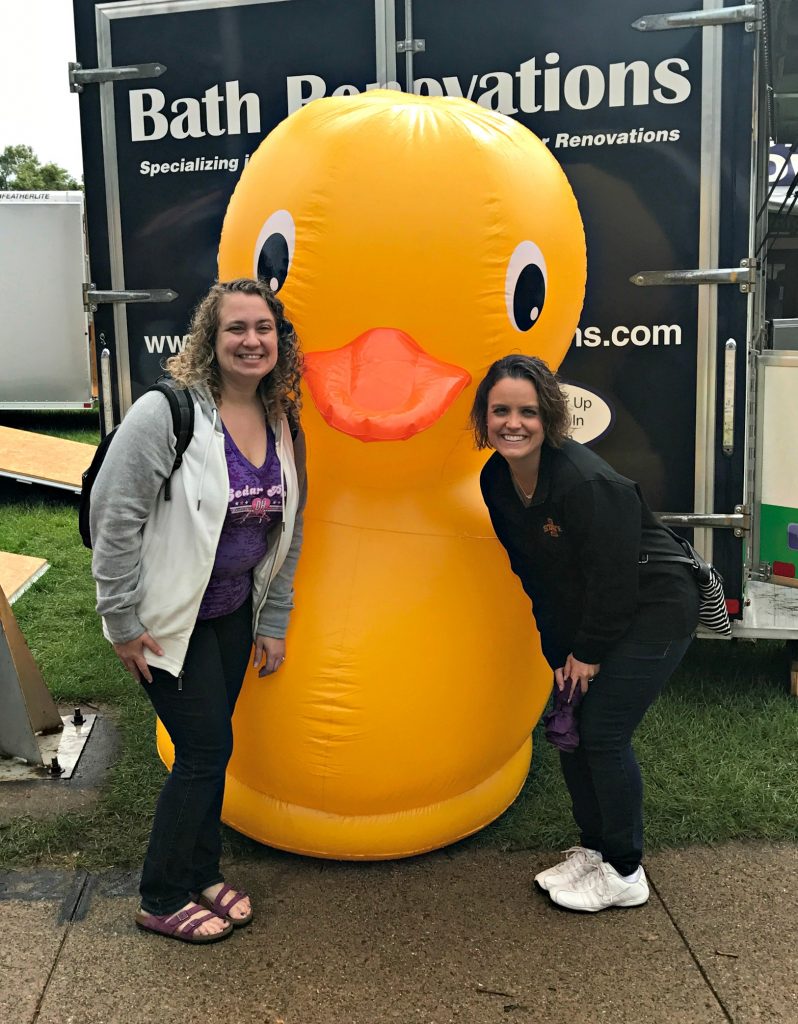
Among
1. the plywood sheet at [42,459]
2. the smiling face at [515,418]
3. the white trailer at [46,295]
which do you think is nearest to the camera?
the smiling face at [515,418]

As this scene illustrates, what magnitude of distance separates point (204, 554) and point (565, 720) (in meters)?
1.10

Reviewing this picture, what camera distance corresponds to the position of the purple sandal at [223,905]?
9.25 feet

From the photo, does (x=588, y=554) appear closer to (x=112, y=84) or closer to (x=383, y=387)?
(x=383, y=387)

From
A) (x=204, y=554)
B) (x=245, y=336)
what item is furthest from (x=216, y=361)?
(x=204, y=554)

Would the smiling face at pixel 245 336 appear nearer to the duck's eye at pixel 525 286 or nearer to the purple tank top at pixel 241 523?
the purple tank top at pixel 241 523

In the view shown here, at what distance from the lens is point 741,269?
3.99 metres

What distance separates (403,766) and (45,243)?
33.4 feet

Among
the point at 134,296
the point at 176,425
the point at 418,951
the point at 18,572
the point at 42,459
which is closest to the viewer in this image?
the point at 176,425

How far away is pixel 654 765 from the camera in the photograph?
3830 millimetres

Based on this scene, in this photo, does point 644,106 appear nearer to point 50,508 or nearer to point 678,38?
point 678,38

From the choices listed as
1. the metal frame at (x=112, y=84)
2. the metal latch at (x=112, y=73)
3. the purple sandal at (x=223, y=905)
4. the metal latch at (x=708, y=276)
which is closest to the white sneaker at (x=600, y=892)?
the purple sandal at (x=223, y=905)

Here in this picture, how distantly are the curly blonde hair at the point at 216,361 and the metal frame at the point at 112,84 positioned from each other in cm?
180

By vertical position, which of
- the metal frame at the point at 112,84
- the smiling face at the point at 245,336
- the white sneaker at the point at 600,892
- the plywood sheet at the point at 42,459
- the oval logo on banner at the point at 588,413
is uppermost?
the metal frame at the point at 112,84

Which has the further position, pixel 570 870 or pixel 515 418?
pixel 570 870
